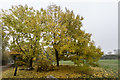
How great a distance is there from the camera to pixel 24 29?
611 centimetres

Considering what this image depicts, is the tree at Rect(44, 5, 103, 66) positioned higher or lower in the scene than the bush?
higher

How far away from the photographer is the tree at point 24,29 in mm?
6008

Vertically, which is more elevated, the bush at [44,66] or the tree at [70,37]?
the tree at [70,37]

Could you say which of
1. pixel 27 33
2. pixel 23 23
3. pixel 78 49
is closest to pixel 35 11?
pixel 23 23

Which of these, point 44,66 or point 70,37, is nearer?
point 70,37

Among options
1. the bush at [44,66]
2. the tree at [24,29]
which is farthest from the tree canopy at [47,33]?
the bush at [44,66]

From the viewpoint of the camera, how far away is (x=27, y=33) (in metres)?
6.32

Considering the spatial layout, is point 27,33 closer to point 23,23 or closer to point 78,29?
point 23,23

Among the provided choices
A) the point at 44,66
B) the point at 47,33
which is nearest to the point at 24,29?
the point at 47,33

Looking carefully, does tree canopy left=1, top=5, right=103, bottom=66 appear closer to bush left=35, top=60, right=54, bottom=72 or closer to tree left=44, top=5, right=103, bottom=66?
tree left=44, top=5, right=103, bottom=66

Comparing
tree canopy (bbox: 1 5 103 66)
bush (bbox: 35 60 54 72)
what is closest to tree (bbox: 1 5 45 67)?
tree canopy (bbox: 1 5 103 66)

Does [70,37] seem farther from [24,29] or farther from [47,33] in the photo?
[24,29]

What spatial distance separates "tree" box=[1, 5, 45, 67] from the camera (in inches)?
237

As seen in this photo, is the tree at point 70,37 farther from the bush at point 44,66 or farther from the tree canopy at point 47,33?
the bush at point 44,66
